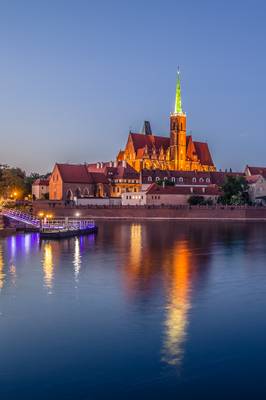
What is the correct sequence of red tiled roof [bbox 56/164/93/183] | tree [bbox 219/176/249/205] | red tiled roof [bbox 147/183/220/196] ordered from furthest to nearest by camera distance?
1. red tiled roof [bbox 56/164/93/183]
2. red tiled roof [bbox 147/183/220/196]
3. tree [bbox 219/176/249/205]

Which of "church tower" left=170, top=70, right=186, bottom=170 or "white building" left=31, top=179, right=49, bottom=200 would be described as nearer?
"white building" left=31, top=179, right=49, bottom=200

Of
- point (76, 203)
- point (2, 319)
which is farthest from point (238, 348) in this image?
point (76, 203)

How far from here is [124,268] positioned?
31859 mm

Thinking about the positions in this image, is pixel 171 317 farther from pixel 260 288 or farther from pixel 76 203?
pixel 76 203

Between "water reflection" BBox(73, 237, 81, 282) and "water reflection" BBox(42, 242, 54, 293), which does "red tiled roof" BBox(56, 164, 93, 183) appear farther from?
"water reflection" BBox(42, 242, 54, 293)

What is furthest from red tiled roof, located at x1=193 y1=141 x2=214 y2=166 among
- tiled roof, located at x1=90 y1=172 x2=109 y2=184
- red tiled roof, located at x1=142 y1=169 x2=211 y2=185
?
tiled roof, located at x1=90 y1=172 x2=109 y2=184

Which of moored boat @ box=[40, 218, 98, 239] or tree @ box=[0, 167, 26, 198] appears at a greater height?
tree @ box=[0, 167, 26, 198]

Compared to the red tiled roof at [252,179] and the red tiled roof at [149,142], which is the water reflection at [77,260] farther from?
the red tiled roof at [149,142]

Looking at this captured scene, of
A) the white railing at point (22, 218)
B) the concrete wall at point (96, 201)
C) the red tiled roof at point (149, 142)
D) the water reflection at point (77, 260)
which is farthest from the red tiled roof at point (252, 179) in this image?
the water reflection at point (77, 260)

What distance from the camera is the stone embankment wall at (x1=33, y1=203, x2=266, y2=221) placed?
271 feet

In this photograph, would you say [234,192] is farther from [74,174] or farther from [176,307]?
[176,307]

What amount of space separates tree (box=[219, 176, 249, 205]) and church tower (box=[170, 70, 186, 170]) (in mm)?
37730

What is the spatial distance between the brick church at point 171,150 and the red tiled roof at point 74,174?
20779mm

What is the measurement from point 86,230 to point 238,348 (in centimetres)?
4116
